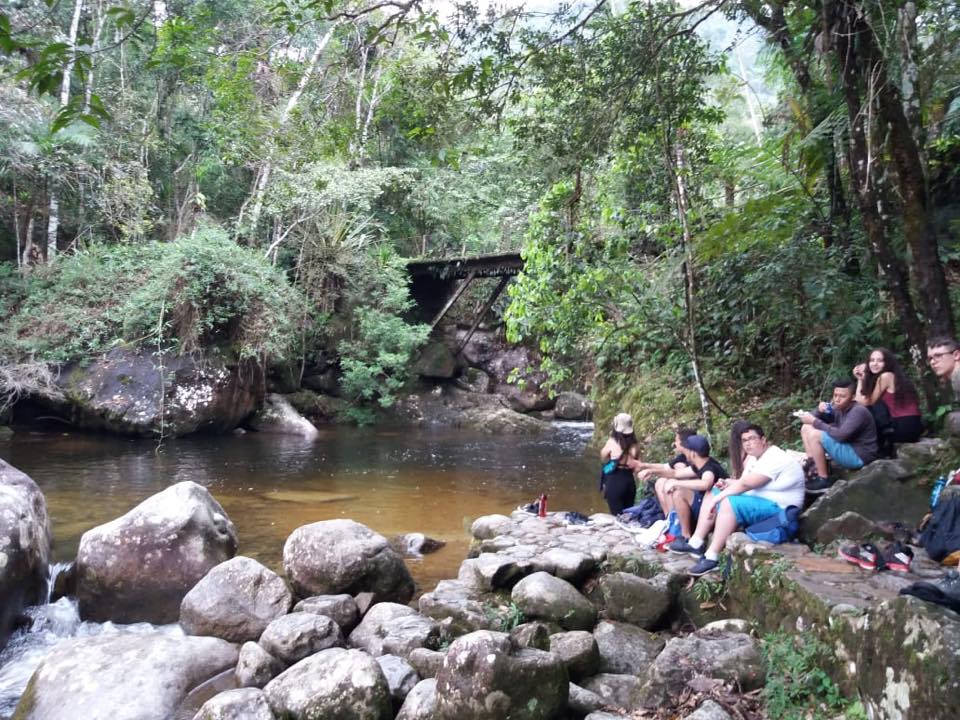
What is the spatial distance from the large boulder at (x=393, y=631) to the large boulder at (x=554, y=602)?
610mm

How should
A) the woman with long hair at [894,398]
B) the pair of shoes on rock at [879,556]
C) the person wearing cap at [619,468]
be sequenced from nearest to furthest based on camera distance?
the pair of shoes on rock at [879,556], the woman with long hair at [894,398], the person wearing cap at [619,468]

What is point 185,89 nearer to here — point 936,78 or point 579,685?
point 936,78

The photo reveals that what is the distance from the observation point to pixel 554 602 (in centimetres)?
478

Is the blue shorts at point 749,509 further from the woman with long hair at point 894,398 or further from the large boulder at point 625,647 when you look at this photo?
the woman with long hair at point 894,398

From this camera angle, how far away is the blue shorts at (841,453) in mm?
5418

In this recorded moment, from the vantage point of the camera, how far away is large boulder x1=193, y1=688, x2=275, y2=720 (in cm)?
390

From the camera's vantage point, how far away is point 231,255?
1541 centimetres

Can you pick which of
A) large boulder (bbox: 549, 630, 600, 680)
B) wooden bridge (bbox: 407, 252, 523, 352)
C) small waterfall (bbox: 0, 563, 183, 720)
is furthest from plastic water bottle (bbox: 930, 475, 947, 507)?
wooden bridge (bbox: 407, 252, 523, 352)

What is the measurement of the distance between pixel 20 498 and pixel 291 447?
826 cm

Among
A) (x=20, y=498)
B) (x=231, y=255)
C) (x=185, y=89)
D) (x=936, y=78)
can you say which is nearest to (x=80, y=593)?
(x=20, y=498)

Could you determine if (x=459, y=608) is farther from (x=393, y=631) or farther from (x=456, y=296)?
(x=456, y=296)

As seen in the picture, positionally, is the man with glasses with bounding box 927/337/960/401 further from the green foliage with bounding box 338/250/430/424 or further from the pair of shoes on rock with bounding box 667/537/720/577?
the green foliage with bounding box 338/250/430/424

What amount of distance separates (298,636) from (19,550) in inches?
98.1

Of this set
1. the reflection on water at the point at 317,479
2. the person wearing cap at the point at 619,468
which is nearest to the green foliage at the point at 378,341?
the reflection on water at the point at 317,479
